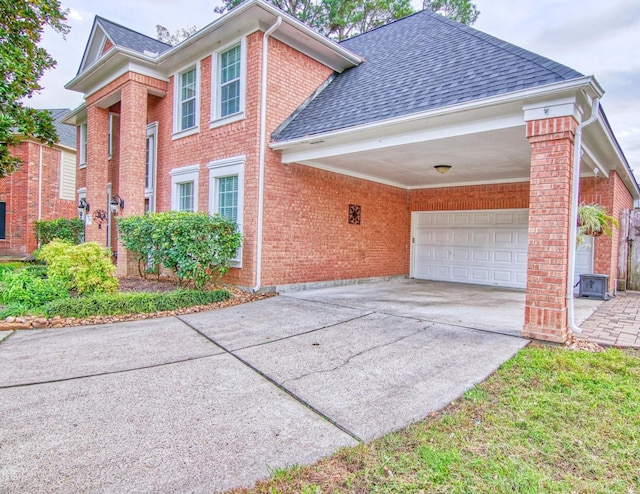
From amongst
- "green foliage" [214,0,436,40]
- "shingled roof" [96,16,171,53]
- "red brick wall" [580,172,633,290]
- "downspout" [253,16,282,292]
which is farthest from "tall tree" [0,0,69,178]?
"red brick wall" [580,172,633,290]

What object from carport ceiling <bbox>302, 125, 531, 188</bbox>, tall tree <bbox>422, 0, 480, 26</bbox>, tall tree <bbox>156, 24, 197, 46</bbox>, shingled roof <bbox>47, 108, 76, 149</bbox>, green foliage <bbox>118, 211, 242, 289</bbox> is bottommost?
green foliage <bbox>118, 211, 242, 289</bbox>

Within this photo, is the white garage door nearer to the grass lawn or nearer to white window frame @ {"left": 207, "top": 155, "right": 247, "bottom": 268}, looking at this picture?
white window frame @ {"left": 207, "top": 155, "right": 247, "bottom": 268}

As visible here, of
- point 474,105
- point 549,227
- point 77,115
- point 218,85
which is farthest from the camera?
point 77,115

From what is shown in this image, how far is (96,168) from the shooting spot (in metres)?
11.2

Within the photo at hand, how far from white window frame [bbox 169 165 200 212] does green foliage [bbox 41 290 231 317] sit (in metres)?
3.24

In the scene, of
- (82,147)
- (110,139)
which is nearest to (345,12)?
(110,139)

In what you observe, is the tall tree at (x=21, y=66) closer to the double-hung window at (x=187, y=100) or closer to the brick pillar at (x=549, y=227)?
→ the double-hung window at (x=187, y=100)

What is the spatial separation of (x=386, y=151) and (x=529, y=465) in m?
5.87

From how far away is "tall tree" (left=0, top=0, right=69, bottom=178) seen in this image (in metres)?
7.49

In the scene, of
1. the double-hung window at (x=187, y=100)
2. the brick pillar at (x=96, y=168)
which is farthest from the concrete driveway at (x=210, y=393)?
the brick pillar at (x=96, y=168)

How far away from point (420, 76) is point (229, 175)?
4430 mm

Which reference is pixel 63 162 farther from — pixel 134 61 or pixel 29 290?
pixel 29 290

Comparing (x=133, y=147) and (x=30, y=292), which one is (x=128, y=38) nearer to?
(x=133, y=147)

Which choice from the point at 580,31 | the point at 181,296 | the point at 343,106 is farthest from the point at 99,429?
the point at 580,31
